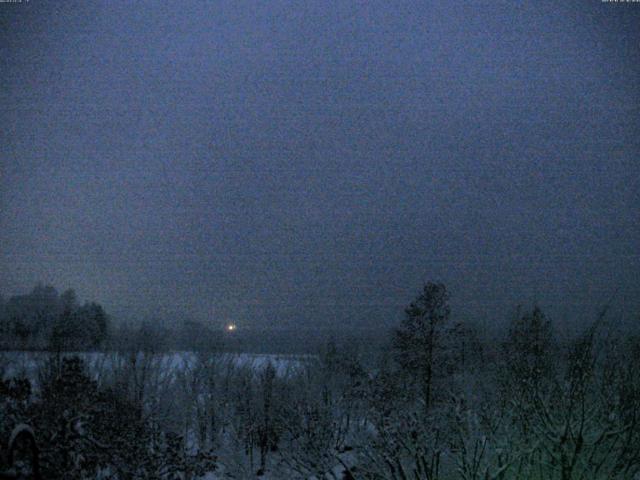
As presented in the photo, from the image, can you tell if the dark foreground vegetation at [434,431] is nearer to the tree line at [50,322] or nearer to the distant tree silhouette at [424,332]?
the distant tree silhouette at [424,332]

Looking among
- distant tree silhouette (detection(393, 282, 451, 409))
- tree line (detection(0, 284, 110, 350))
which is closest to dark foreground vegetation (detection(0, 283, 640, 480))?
distant tree silhouette (detection(393, 282, 451, 409))

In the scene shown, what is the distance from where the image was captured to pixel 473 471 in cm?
1187

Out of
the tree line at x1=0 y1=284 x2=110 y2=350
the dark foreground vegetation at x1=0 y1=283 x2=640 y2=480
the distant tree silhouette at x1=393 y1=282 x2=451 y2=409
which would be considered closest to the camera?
the dark foreground vegetation at x1=0 y1=283 x2=640 y2=480

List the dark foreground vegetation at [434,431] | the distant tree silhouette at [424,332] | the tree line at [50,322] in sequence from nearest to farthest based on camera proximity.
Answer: the dark foreground vegetation at [434,431]
the distant tree silhouette at [424,332]
the tree line at [50,322]

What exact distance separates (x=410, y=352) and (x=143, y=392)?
2463cm

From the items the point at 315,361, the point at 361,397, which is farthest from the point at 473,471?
the point at 315,361

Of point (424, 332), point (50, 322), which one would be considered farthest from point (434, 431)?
point (50, 322)

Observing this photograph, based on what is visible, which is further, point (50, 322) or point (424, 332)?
point (50, 322)

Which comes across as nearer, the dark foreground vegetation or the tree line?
the dark foreground vegetation

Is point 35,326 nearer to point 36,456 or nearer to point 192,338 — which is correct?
point 192,338

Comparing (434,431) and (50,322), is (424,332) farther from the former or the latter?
(50,322)

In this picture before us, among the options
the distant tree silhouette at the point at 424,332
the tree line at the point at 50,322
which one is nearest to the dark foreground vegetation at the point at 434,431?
the distant tree silhouette at the point at 424,332

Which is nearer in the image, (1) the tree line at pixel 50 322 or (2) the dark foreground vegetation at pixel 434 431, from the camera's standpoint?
(2) the dark foreground vegetation at pixel 434 431

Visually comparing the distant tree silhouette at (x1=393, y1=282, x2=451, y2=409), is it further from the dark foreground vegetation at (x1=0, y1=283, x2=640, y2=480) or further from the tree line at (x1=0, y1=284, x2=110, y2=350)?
the tree line at (x1=0, y1=284, x2=110, y2=350)
